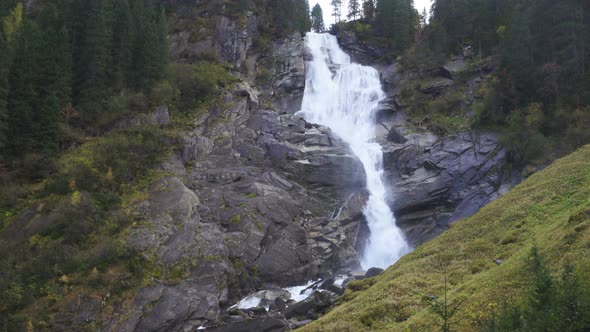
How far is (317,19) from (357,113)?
4155cm

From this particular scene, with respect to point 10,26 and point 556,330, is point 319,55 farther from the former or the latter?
point 556,330

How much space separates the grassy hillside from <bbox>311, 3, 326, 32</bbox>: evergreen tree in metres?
67.5

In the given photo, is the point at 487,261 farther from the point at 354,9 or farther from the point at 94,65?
the point at 354,9

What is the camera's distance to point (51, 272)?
27.5 metres

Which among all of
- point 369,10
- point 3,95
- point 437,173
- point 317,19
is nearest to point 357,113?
point 437,173

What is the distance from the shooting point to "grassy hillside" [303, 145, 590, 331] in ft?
50.3

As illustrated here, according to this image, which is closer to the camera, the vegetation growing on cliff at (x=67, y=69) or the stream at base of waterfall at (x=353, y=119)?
the vegetation growing on cliff at (x=67, y=69)

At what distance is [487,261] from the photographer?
20.7 metres

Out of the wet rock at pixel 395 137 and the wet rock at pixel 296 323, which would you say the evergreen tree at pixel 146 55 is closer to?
the wet rock at pixel 395 137

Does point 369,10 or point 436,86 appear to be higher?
point 369,10

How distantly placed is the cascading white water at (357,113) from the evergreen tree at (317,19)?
59.6 ft

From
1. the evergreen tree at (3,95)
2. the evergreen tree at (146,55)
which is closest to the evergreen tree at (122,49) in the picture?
the evergreen tree at (146,55)

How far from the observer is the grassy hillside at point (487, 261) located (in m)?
15.3

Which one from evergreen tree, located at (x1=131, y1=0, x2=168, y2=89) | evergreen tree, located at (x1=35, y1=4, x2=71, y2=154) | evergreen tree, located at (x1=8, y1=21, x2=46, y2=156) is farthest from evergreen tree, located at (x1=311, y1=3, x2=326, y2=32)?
evergreen tree, located at (x1=8, y1=21, x2=46, y2=156)
